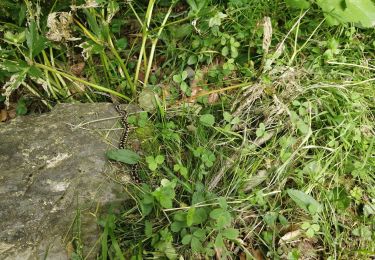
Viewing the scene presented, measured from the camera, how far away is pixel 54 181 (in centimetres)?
230

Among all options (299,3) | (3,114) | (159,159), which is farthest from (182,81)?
(3,114)

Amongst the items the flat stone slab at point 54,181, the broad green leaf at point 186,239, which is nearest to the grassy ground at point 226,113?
the broad green leaf at point 186,239

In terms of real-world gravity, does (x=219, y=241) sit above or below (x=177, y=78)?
below

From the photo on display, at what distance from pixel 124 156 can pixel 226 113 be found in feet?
2.33

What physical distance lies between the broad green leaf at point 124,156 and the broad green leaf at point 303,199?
94cm

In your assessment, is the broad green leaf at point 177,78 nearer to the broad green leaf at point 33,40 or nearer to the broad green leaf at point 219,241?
the broad green leaf at point 33,40

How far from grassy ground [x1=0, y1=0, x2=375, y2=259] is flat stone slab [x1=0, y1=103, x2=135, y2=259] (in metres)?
0.12

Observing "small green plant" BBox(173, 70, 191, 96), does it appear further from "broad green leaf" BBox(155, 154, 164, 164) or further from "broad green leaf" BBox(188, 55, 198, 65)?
"broad green leaf" BBox(155, 154, 164, 164)

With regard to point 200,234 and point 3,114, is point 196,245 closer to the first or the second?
point 200,234

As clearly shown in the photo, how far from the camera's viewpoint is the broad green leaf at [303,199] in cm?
228

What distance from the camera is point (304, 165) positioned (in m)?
2.49

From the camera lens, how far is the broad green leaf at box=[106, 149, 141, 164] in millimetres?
2383

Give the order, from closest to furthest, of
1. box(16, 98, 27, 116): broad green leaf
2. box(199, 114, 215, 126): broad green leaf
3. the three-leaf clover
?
the three-leaf clover → box(199, 114, 215, 126): broad green leaf → box(16, 98, 27, 116): broad green leaf

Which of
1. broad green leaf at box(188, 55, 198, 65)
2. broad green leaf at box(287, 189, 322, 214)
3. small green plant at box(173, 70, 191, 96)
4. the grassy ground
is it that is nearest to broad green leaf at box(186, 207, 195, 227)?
the grassy ground
